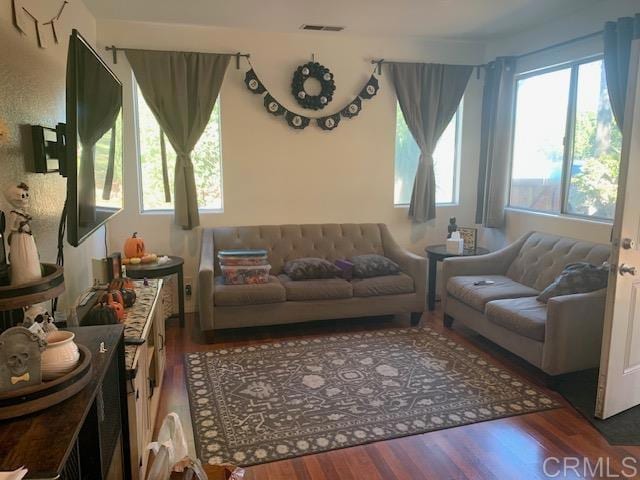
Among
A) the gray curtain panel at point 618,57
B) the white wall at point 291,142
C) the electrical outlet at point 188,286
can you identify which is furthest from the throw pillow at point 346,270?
the gray curtain panel at point 618,57

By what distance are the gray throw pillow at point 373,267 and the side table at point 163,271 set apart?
4.75 ft

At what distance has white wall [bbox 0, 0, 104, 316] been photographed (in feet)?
6.26

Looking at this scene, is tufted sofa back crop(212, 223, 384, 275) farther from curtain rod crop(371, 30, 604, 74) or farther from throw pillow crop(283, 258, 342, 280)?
curtain rod crop(371, 30, 604, 74)

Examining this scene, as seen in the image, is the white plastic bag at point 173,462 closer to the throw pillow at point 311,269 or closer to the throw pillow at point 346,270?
the throw pillow at point 311,269

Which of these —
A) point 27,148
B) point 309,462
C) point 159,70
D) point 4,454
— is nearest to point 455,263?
point 309,462

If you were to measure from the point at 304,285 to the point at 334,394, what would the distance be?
113 centimetres

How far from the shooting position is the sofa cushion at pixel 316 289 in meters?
3.94

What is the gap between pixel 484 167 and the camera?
4891 mm

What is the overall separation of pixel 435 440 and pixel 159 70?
3470 millimetres

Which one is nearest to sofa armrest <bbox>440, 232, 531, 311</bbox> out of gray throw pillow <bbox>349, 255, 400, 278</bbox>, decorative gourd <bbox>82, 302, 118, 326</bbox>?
gray throw pillow <bbox>349, 255, 400, 278</bbox>

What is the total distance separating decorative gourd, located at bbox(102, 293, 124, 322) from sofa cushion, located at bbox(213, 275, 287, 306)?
4.45 feet

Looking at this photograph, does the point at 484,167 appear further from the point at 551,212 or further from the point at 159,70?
the point at 159,70

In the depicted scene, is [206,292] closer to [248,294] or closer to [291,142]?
[248,294]

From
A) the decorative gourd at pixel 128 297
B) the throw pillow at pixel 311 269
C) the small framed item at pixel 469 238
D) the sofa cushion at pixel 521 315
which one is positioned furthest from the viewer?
the small framed item at pixel 469 238
